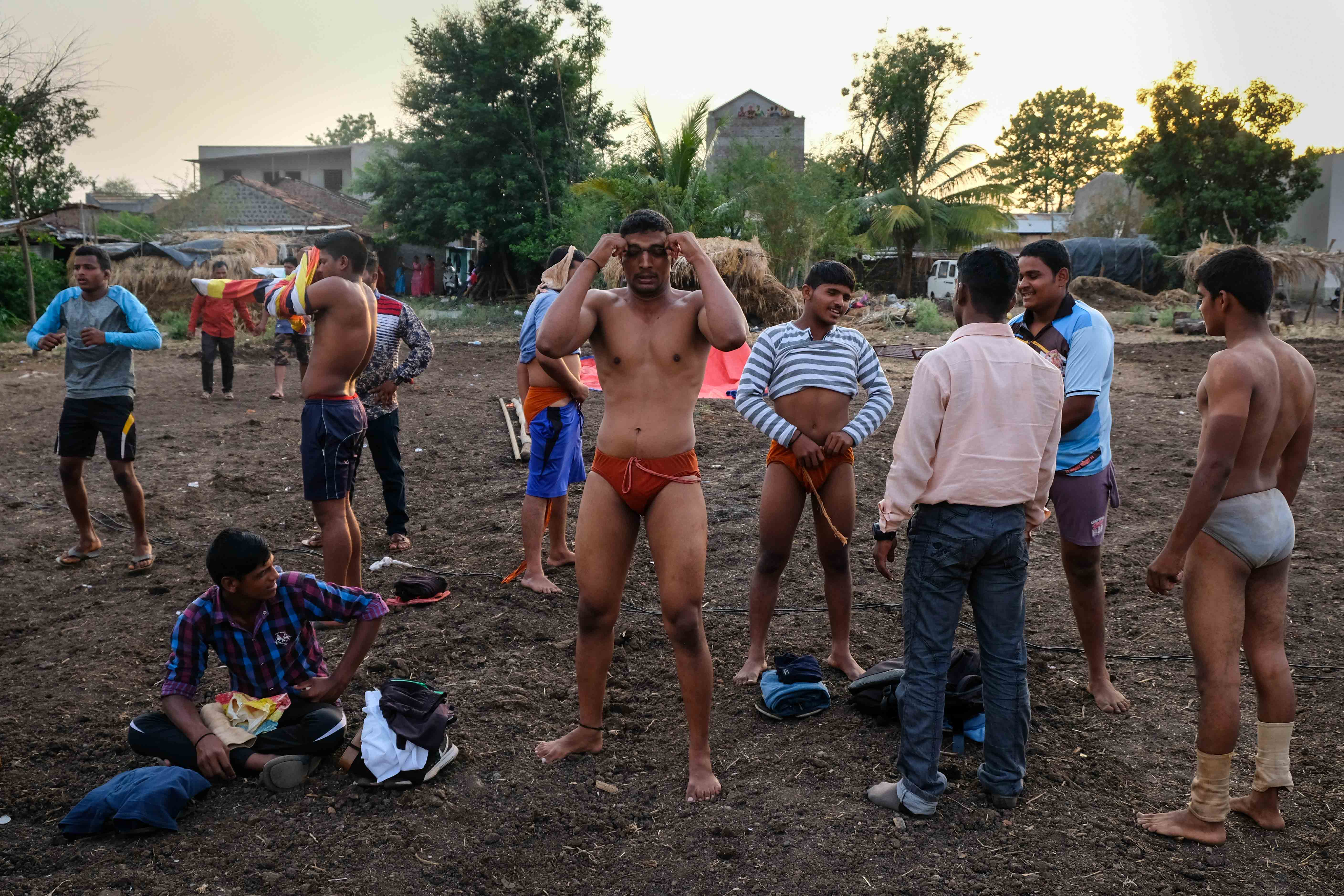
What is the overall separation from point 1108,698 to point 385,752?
9.83 ft

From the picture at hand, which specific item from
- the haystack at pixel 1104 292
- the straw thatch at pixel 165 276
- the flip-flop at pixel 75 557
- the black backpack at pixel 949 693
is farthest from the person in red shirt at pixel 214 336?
the haystack at pixel 1104 292

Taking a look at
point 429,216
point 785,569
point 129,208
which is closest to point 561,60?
point 429,216

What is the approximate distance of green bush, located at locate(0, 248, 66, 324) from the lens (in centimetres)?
2098

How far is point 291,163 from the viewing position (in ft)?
164

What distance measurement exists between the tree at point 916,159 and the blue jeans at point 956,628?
29940mm

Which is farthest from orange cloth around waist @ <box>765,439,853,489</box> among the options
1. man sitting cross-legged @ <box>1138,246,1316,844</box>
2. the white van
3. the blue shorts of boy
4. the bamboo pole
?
the white van

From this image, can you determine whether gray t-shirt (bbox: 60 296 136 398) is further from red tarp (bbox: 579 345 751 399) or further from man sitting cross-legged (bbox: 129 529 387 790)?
red tarp (bbox: 579 345 751 399)

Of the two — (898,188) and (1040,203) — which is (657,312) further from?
(1040,203)

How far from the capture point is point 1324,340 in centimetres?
1966

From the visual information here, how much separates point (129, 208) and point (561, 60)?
70.4 feet

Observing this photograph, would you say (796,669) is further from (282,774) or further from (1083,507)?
(282,774)

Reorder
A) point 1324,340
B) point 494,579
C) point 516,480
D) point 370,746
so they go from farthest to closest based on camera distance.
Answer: point 1324,340, point 516,480, point 494,579, point 370,746

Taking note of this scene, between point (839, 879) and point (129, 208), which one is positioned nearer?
point (839, 879)

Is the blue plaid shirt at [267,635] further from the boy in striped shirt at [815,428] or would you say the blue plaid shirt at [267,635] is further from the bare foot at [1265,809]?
the bare foot at [1265,809]
